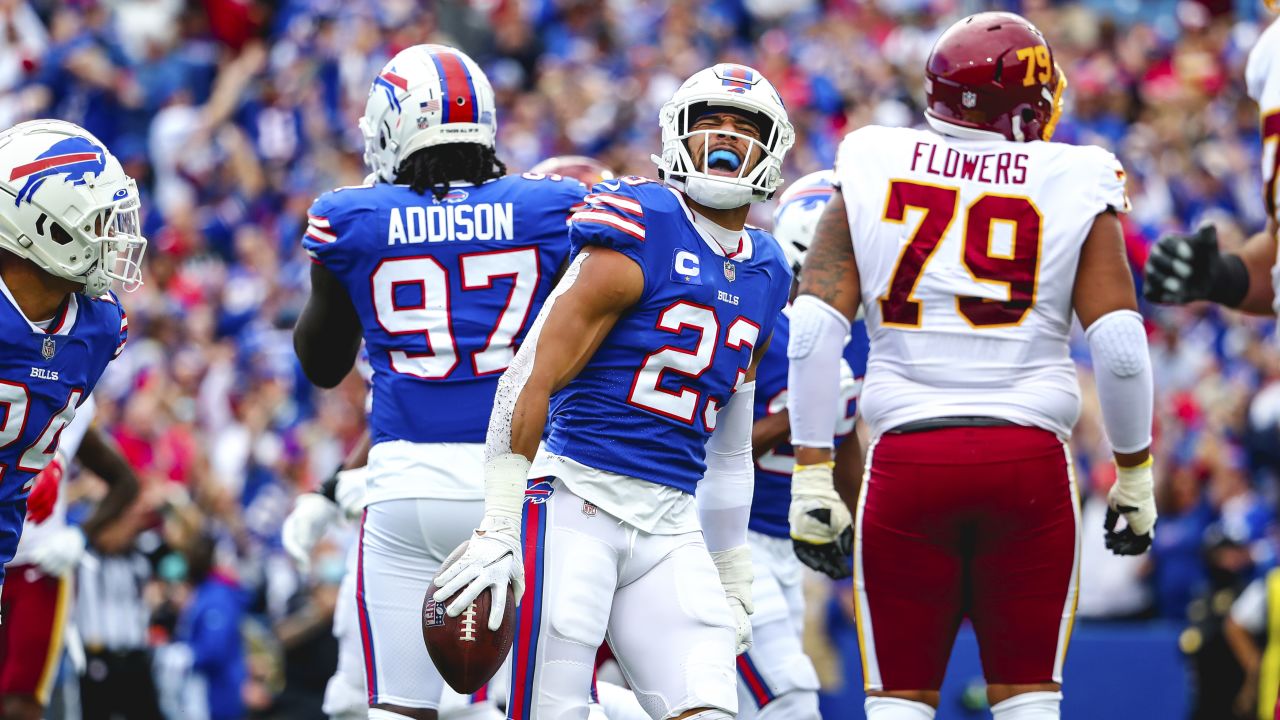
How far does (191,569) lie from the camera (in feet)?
33.8

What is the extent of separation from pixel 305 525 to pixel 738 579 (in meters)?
1.99

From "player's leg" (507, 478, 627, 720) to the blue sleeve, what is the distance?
63 cm

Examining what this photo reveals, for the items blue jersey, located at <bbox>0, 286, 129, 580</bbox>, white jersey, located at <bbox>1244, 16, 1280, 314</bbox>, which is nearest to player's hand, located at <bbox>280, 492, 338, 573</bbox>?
blue jersey, located at <bbox>0, 286, 129, 580</bbox>

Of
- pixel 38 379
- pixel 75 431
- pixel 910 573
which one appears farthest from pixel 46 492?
pixel 910 573

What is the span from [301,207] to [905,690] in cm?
1179

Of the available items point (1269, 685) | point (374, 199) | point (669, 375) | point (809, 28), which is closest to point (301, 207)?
point (809, 28)

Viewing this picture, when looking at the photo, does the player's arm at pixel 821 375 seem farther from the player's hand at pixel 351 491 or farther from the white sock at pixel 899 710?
the player's hand at pixel 351 491

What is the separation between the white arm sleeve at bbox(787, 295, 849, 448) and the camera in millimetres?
4969

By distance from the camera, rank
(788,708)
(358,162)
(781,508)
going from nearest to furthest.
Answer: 1. (788,708)
2. (781,508)
3. (358,162)

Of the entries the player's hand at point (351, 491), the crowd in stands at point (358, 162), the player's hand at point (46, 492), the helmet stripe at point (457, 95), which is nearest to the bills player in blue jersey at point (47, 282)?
the helmet stripe at point (457, 95)

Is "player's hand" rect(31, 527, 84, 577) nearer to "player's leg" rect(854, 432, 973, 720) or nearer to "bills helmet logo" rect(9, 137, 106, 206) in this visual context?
"bills helmet logo" rect(9, 137, 106, 206)

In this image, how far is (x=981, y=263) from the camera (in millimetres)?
4809

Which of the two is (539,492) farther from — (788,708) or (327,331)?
(788,708)

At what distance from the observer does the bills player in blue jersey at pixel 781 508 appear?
5.73 metres
